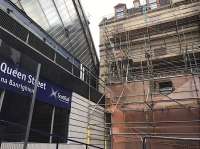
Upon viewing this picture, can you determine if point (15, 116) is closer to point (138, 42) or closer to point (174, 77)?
point (174, 77)

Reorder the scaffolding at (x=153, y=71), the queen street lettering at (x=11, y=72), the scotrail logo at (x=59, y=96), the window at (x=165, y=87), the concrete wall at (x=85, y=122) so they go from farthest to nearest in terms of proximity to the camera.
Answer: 1. the window at (x=165, y=87)
2. the scaffolding at (x=153, y=71)
3. the concrete wall at (x=85, y=122)
4. the scotrail logo at (x=59, y=96)
5. the queen street lettering at (x=11, y=72)

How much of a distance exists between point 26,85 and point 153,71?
10.7 meters

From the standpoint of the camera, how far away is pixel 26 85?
8586mm

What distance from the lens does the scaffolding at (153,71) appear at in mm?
13812

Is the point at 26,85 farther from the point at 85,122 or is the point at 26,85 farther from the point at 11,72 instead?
the point at 85,122

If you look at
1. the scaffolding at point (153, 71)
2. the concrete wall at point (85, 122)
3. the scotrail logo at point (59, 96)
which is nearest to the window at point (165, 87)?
the scaffolding at point (153, 71)

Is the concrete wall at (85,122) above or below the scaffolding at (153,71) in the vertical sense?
below

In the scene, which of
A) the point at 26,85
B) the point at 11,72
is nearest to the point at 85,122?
the point at 26,85

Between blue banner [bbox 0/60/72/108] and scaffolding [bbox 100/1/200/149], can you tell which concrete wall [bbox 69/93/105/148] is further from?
blue banner [bbox 0/60/72/108]

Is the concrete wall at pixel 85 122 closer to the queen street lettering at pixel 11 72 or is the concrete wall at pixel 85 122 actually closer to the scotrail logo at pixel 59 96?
the scotrail logo at pixel 59 96

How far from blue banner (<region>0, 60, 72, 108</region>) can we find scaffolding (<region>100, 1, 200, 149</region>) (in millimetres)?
4822

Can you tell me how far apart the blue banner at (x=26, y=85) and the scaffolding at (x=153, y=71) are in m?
4.82

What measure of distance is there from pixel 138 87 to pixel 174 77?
223 cm

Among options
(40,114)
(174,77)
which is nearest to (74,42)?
(174,77)
